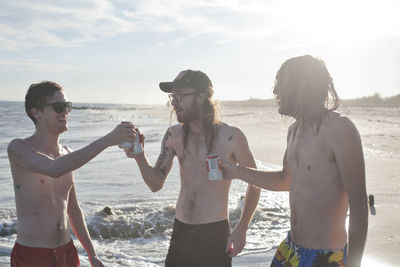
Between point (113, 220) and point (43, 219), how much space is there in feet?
15.2

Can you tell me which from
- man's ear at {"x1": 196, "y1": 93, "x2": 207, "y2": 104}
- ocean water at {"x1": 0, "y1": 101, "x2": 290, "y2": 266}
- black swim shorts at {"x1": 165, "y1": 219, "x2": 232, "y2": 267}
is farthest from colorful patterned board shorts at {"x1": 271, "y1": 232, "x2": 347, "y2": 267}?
ocean water at {"x1": 0, "y1": 101, "x2": 290, "y2": 266}

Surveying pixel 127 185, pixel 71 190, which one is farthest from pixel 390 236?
pixel 127 185

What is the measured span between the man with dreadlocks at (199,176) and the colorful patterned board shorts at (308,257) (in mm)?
547

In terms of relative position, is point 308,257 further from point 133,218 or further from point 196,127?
point 133,218

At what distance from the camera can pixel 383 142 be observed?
1686 centimetres

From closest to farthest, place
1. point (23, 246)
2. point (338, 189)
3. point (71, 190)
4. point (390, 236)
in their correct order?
point (338, 189)
point (23, 246)
point (71, 190)
point (390, 236)

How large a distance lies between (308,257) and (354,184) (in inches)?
24.9

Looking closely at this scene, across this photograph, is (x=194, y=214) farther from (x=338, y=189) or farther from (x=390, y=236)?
(x=390, y=236)

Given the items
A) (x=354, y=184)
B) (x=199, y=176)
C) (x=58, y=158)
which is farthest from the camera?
(x=199, y=176)

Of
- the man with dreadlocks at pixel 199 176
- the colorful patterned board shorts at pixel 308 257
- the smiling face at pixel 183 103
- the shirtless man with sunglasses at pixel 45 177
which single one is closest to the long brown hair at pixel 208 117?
the man with dreadlocks at pixel 199 176

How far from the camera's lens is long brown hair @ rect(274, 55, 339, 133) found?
2781 millimetres

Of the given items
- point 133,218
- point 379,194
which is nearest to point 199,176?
point 133,218

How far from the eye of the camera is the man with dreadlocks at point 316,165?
8.40 feet

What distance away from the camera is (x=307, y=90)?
2.79 metres
